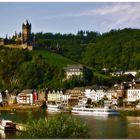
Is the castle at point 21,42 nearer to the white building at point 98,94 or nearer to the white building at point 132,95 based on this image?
the white building at point 98,94

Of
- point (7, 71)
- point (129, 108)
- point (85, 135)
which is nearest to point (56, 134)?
point (85, 135)

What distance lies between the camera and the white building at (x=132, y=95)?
44.3 feet

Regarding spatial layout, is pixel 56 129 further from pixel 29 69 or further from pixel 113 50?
pixel 113 50

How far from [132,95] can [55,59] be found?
4.46m

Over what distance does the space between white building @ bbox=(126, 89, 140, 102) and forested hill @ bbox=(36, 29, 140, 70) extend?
402cm

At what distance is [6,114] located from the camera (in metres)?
8.84

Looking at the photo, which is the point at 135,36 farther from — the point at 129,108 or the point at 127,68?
the point at 129,108

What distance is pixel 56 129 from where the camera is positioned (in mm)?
5285

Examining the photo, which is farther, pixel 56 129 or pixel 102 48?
pixel 102 48

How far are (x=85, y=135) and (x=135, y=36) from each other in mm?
3672

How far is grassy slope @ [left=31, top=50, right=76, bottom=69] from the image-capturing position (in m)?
9.32

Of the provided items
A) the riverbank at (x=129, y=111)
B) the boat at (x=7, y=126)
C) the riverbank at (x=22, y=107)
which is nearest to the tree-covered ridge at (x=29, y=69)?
the riverbank at (x=22, y=107)

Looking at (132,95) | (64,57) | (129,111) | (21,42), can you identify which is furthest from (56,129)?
(132,95)

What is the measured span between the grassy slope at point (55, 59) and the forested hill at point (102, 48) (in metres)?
0.14
